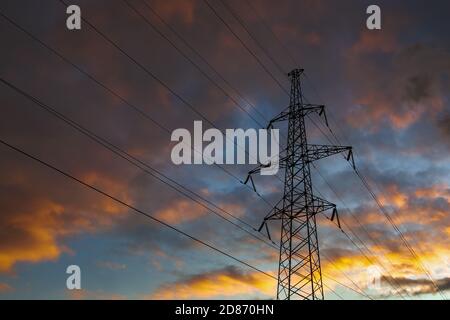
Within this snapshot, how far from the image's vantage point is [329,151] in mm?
25312

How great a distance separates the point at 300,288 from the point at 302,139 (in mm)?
8362

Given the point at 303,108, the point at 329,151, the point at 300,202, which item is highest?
the point at 303,108

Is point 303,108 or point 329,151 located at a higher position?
point 303,108
